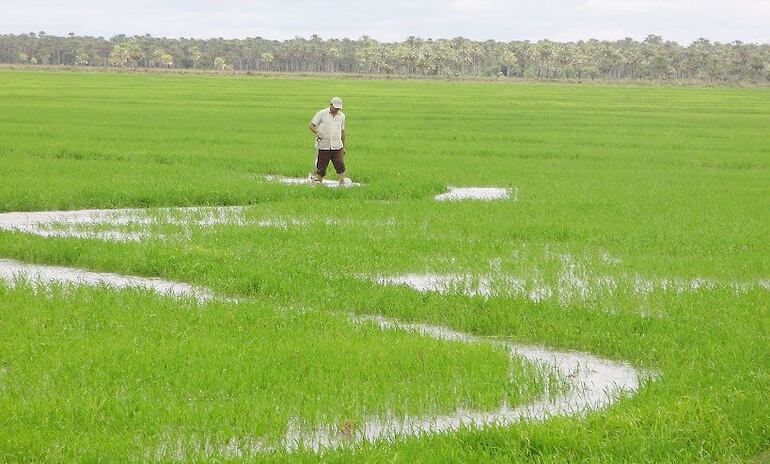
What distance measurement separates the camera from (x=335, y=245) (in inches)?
502

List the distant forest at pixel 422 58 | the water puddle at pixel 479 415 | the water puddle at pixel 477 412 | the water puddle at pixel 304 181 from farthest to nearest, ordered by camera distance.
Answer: the distant forest at pixel 422 58
the water puddle at pixel 304 181
the water puddle at pixel 477 412
the water puddle at pixel 479 415

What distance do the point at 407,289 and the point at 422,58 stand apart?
492ft

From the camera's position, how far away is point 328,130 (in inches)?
743

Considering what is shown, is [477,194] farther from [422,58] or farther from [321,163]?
[422,58]

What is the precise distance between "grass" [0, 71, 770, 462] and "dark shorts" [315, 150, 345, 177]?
0.85 meters

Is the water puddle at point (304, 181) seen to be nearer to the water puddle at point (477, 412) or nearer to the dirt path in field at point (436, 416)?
the dirt path in field at point (436, 416)

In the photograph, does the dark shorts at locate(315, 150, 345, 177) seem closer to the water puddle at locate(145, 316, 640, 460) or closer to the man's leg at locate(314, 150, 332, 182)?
the man's leg at locate(314, 150, 332, 182)

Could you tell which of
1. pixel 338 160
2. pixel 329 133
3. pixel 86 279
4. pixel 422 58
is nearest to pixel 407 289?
pixel 86 279

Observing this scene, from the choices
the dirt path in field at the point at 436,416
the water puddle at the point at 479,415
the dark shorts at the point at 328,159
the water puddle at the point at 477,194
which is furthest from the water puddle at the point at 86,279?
the dark shorts at the point at 328,159

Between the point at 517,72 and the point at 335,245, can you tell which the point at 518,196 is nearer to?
the point at 335,245

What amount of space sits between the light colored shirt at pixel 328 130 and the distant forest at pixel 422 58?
460 feet

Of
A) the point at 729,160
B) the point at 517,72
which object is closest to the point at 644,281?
the point at 729,160

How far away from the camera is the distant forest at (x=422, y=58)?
156500 mm

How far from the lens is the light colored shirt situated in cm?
1886
